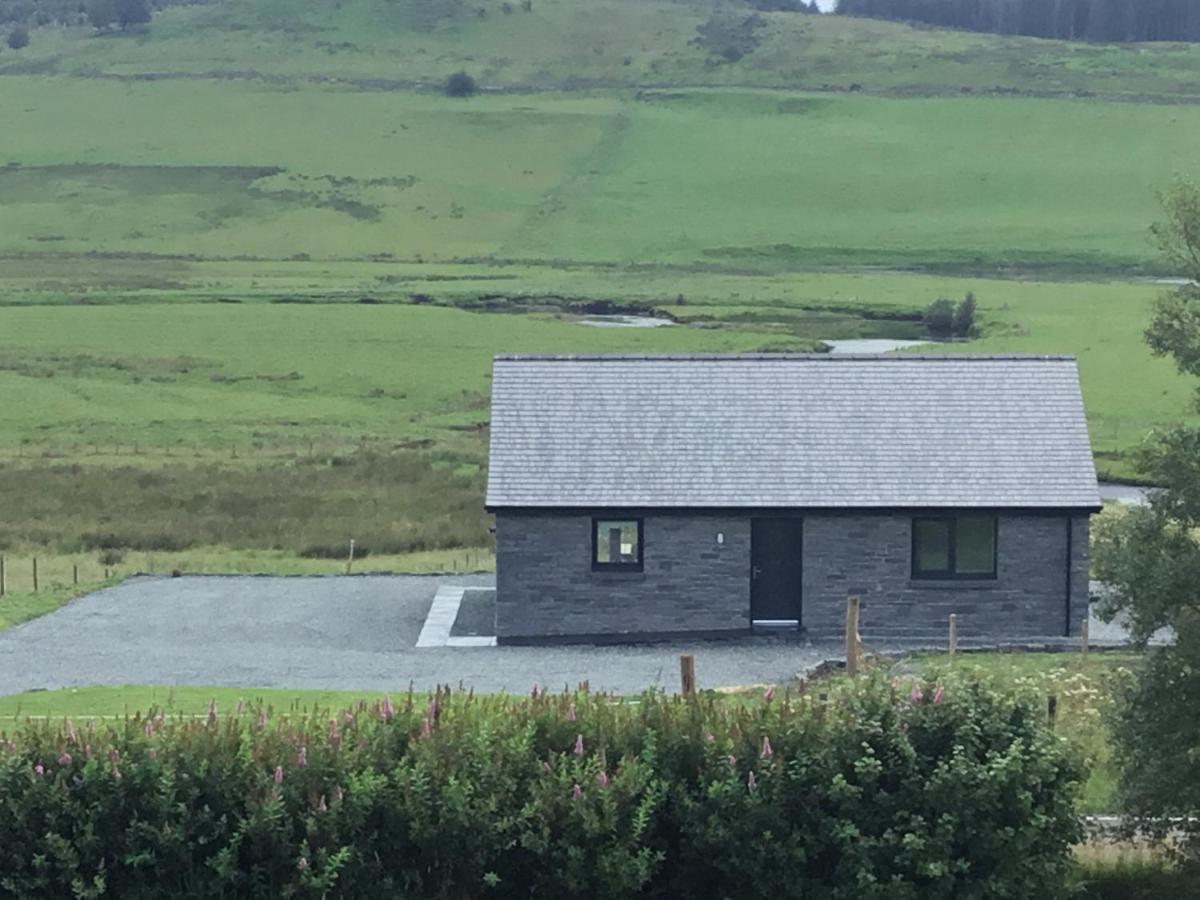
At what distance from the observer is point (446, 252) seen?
126500 millimetres

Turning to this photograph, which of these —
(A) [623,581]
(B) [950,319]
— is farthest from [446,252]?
(A) [623,581]

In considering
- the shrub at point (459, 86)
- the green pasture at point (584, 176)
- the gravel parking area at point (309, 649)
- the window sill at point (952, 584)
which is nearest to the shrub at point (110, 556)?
the gravel parking area at point (309, 649)

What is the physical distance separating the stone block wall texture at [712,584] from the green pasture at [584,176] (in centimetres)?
8073

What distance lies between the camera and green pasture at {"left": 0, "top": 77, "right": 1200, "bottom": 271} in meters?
128

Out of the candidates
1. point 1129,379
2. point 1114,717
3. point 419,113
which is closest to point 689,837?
point 1114,717

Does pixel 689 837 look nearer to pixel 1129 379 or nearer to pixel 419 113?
pixel 1129 379

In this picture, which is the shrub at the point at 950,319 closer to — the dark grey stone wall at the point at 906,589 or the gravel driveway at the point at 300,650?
the gravel driveway at the point at 300,650

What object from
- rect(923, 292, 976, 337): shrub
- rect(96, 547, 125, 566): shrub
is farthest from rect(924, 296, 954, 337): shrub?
rect(96, 547, 125, 566): shrub

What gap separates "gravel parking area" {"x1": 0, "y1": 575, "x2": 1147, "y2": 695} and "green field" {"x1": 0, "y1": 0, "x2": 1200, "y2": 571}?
4763 millimetres

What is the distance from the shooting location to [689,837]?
15547 mm

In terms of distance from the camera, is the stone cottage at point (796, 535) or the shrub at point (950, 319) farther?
the shrub at point (950, 319)

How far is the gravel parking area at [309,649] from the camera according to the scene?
30391 mm

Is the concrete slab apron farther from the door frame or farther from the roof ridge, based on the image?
the roof ridge

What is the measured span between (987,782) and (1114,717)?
3071 millimetres
